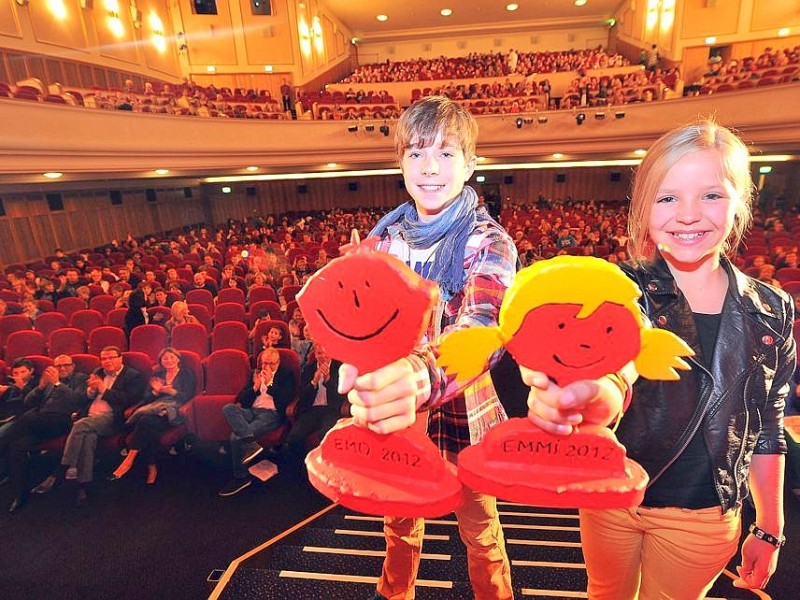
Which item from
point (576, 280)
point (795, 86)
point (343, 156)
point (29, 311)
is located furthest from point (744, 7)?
point (29, 311)

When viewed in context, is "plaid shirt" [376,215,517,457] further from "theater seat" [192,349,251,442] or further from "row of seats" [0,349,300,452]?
"theater seat" [192,349,251,442]

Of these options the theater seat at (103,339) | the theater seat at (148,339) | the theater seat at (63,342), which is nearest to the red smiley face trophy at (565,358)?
the theater seat at (148,339)

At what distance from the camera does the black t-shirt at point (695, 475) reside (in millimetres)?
982

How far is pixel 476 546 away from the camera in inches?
50.6

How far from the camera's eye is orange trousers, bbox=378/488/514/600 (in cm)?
126

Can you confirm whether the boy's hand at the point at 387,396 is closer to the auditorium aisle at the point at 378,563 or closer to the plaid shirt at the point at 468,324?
the plaid shirt at the point at 468,324

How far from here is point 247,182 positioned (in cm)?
1723

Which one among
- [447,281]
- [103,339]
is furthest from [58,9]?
[447,281]

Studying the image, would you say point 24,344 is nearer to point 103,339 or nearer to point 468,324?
point 103,339

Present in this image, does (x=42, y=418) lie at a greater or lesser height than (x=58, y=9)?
lesser

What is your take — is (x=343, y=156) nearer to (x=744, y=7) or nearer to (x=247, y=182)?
(x=247, y=182)

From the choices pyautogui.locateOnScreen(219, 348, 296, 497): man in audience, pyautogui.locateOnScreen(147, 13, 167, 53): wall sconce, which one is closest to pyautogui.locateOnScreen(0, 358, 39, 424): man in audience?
pyautogui.locateOnScreen(219, 348, 296, 497): man in audience

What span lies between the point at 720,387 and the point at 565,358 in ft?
1.69

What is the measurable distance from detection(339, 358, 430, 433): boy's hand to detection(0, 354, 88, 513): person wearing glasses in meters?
3.65
